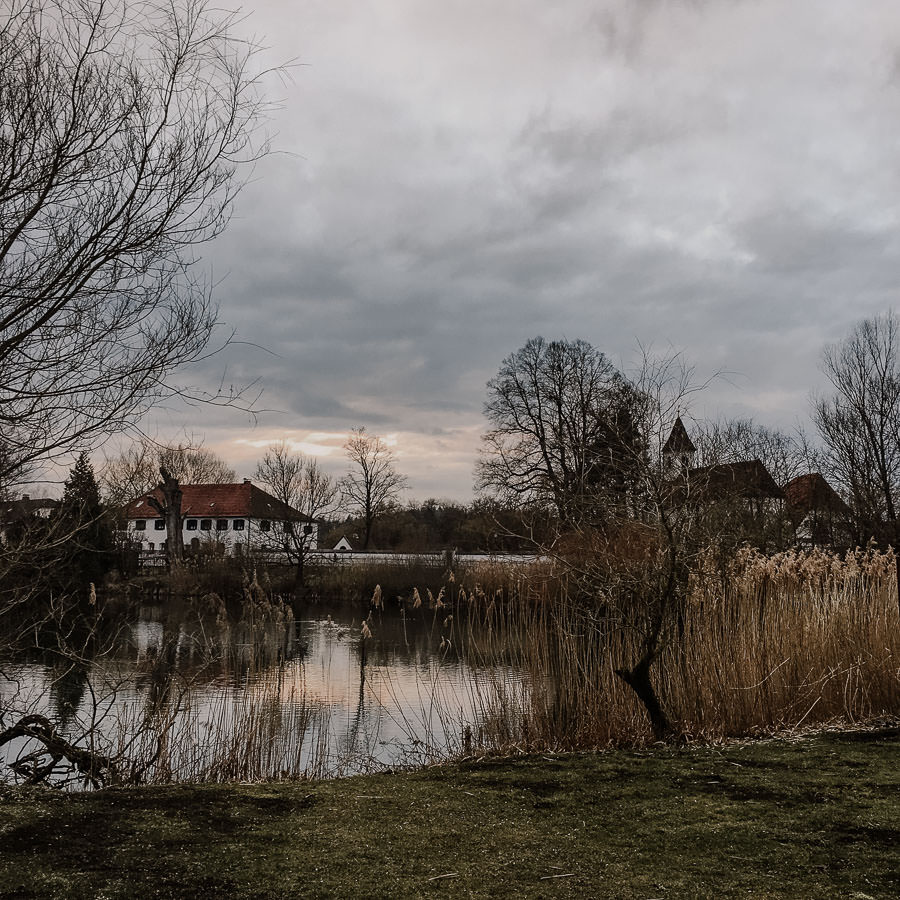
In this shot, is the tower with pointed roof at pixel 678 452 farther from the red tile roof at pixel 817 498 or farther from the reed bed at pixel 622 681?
the red tile roof at pixel 817 498

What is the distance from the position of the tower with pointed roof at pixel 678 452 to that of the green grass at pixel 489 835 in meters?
1.60

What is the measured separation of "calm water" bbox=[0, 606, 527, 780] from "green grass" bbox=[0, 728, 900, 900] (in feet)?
4.73

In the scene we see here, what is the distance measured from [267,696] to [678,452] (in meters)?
3.16

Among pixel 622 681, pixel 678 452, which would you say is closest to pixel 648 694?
pixel 622 681

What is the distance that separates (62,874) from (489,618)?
408 centimetres

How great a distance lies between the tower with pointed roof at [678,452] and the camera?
15.7 ft

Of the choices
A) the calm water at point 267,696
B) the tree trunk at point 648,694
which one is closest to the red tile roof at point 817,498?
the calm water at point 267,696

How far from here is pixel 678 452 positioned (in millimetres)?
5477

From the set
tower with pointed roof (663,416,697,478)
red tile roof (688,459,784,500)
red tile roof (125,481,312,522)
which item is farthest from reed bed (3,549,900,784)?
red tile roof (125,481,312,522)

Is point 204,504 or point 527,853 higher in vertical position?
point 204,504

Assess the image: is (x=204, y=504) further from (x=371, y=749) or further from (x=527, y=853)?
(x=527, y=853)

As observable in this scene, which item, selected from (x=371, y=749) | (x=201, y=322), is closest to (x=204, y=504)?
(x=371, y=749)

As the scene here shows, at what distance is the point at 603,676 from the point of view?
509 centimetres

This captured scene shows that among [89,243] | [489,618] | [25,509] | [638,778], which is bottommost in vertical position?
[638,778]
